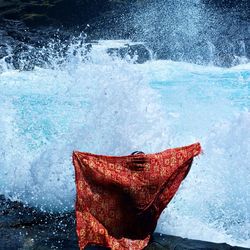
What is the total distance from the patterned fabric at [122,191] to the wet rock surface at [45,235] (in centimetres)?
27

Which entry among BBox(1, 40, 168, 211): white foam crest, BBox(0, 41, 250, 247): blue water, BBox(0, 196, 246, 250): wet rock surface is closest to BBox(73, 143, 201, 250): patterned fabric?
BBox(0, 196, 246, 250): wet rock surface

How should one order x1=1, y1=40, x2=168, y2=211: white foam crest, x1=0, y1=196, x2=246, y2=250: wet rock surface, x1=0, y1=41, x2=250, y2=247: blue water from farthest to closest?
1. x1=1, y1=40, x2=168, y2=211: white foam crest
2. x1=0, y1=41, x2=250, y2=247: blue water
3. x1=0, y1=196, x2=246, y2=250: wet rock surface

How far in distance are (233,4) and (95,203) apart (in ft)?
119

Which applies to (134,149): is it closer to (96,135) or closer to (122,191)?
(96,135)

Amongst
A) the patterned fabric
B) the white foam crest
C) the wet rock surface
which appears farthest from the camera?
the white foam crest

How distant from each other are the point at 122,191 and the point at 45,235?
1204 millimetres

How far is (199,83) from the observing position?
18.9 m

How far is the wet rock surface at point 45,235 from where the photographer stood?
4.45m

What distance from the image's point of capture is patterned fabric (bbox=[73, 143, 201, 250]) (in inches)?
160

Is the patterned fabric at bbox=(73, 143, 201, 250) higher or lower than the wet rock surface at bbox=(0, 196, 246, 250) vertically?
higher

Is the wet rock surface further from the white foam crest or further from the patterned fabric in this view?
the white foam crest

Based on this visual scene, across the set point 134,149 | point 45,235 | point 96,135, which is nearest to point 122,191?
point 45,235

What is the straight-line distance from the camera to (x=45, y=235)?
4.70 m

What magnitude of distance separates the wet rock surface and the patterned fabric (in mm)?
269
